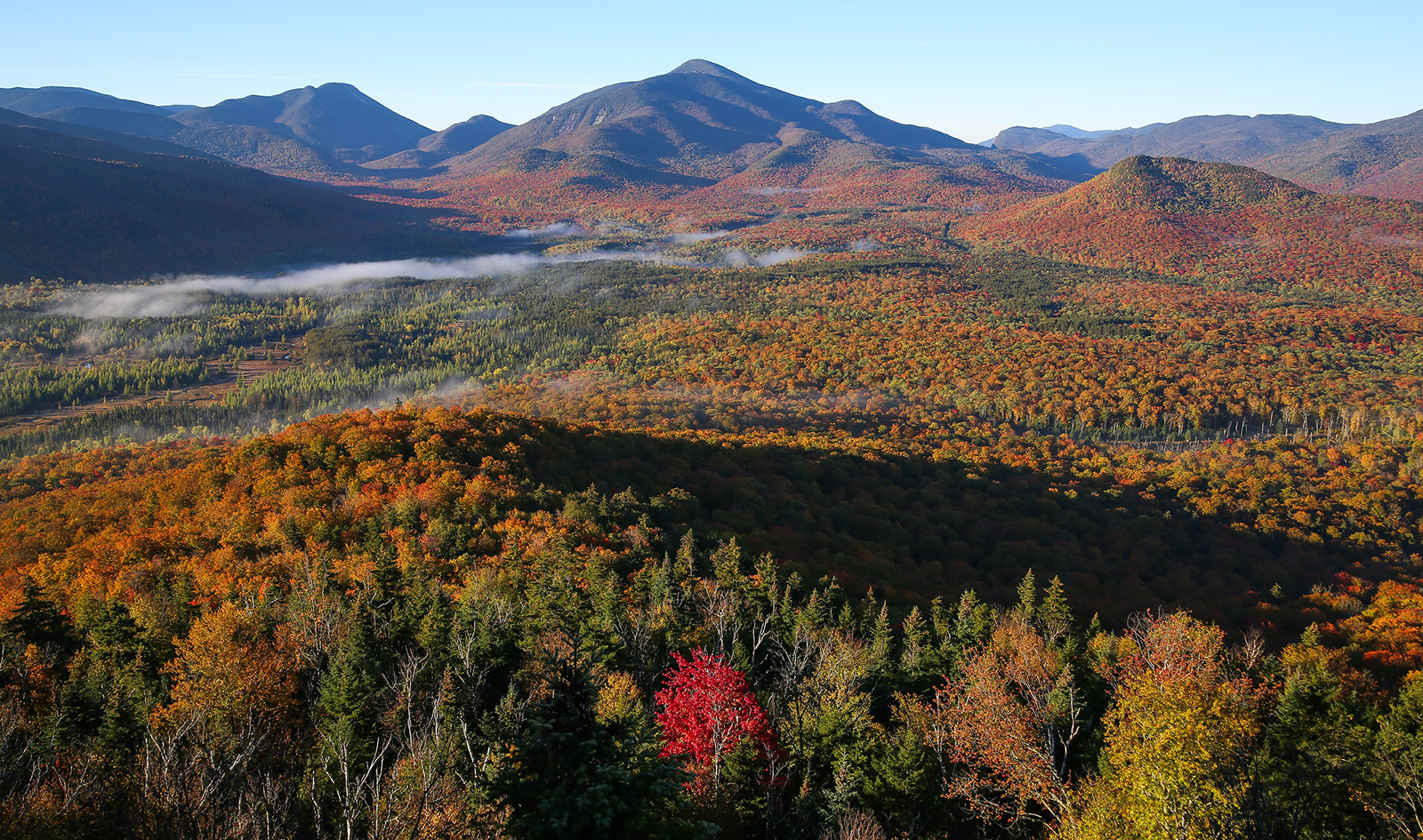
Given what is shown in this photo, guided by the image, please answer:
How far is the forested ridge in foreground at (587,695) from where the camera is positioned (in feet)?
63.9

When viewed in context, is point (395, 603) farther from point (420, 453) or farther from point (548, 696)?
point (420, 453)

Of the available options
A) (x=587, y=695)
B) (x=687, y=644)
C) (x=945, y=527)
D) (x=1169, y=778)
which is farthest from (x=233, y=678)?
(x=945, y=527)

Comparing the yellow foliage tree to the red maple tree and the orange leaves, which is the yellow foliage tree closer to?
the red maple tree

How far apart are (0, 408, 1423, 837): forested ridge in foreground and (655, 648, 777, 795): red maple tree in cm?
14

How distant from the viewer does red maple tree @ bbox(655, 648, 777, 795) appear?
29.8m

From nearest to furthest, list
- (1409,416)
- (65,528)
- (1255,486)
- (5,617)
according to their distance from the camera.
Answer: (5,617)
(65,528)
(1255,486)
(1409,416)

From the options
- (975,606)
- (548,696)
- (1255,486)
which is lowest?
(1255,486)

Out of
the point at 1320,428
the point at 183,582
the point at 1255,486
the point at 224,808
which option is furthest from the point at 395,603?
the point at 1320,428

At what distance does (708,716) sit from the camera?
102 feet

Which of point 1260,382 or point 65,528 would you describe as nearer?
point 65,528

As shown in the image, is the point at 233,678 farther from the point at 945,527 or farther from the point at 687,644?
the point at 945,527

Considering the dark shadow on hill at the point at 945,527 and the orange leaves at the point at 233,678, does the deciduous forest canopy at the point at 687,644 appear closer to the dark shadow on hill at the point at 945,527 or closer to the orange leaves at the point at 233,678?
the orange leaves at the point at 233,678

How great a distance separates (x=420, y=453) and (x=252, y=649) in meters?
41.7

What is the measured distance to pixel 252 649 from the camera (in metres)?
36.2
